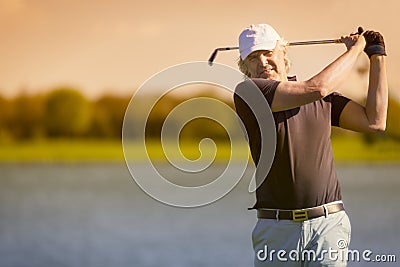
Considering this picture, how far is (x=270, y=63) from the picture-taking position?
307cm

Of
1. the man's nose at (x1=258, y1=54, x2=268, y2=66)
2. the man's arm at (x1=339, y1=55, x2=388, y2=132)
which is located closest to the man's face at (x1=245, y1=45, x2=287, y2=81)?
the man's nose at (x1=258, y1=54, x2=268, y2=66)

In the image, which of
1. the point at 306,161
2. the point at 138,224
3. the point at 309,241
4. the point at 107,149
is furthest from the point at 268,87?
the point at 107,149

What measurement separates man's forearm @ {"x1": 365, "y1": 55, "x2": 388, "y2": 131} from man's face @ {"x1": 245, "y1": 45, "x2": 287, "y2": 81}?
0.28 m

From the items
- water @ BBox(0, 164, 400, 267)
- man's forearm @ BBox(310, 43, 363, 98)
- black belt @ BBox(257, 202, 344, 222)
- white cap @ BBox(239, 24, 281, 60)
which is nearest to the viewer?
man's forearm @ BBox(310, 43, 363, 98)

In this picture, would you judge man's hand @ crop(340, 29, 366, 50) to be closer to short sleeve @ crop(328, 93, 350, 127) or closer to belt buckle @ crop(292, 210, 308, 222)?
short sleeve @ crop(328, 93, 350, 127)

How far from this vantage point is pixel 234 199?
2012 cm

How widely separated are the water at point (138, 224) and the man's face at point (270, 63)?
7023mm

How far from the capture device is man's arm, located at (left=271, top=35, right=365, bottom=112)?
2846 millimetres

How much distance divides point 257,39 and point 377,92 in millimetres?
411

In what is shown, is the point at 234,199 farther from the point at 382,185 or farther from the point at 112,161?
the point at 112,161

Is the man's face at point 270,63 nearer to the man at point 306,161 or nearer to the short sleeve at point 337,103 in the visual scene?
the man at point 306,161

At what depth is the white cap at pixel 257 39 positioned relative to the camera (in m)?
3.05

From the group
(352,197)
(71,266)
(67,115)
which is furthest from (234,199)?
(71,266)

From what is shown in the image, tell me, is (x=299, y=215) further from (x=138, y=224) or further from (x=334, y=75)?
(x=138, y=224)
